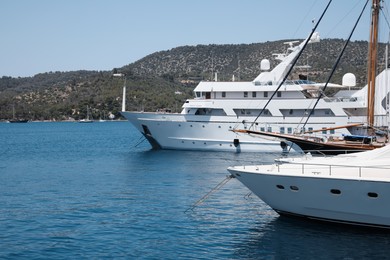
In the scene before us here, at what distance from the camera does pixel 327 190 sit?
18188 mm

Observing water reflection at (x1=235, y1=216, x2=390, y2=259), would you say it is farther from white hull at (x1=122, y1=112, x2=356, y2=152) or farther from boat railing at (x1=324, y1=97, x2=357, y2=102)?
boat railing at (x1=324, y1=97, x2=357, y2=102)

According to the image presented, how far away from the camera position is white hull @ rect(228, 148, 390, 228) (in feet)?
57.9

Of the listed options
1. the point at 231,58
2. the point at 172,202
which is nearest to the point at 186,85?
the point at 231,58

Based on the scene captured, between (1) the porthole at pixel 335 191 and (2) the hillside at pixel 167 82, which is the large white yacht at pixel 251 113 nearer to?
(1) the porthole at pixel 335 191

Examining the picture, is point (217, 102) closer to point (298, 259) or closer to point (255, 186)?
point (255, 186)

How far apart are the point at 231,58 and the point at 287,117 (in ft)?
493

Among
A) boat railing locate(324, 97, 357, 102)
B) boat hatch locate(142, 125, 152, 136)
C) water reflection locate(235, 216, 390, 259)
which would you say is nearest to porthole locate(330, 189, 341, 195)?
water reflection locate(235, 216, 390, 259)

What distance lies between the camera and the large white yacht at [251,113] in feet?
149

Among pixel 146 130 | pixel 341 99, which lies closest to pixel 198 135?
pixel 146 130

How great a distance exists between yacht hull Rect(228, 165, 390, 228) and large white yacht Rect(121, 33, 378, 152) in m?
24.8

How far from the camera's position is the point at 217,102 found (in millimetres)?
47375

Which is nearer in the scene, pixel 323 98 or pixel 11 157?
pixel 323 98

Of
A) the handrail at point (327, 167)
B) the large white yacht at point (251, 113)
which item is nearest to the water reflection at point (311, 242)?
the handrail at point (327, 167)

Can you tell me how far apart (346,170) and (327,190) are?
1002 millimetres
